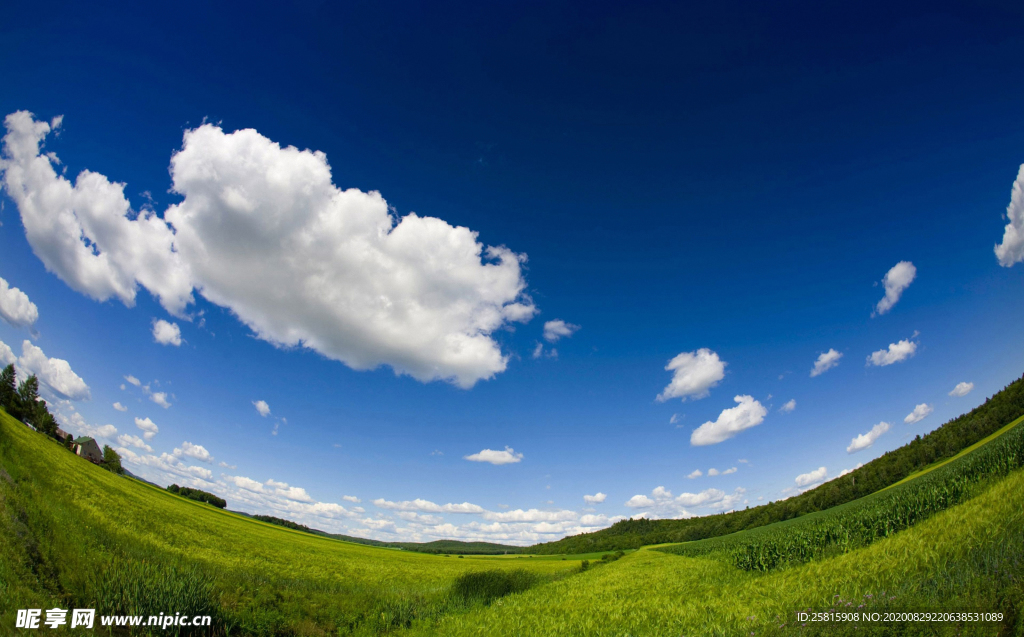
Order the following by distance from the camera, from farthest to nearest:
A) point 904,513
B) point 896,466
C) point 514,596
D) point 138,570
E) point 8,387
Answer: point 896,466 → point 8,387 → point 514,596 → point 904,513 → point 138,570

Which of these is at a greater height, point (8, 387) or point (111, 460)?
point (8, 387)

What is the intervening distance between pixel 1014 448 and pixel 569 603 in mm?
16910

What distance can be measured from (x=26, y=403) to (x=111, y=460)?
2618cm

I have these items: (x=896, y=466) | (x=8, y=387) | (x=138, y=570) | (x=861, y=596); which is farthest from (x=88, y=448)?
(x=896, y=466)

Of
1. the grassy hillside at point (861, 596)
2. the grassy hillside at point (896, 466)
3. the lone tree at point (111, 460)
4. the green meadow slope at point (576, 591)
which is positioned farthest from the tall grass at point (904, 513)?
the lone tree at point (111, 460)

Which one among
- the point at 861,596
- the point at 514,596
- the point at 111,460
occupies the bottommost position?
the point at 111,460

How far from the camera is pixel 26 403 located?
59.8 metres

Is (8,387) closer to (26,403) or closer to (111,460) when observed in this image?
(26,403)

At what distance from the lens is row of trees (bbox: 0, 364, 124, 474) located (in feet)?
181

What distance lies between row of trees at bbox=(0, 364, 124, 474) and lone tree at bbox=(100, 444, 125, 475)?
8.07m

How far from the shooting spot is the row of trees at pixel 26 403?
5503cm

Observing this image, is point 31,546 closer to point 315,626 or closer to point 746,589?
point 315,626

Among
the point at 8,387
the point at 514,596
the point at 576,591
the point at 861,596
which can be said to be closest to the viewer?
the point at 861,596

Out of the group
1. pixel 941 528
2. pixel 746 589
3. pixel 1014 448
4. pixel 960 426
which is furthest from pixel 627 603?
pixel 960 426
